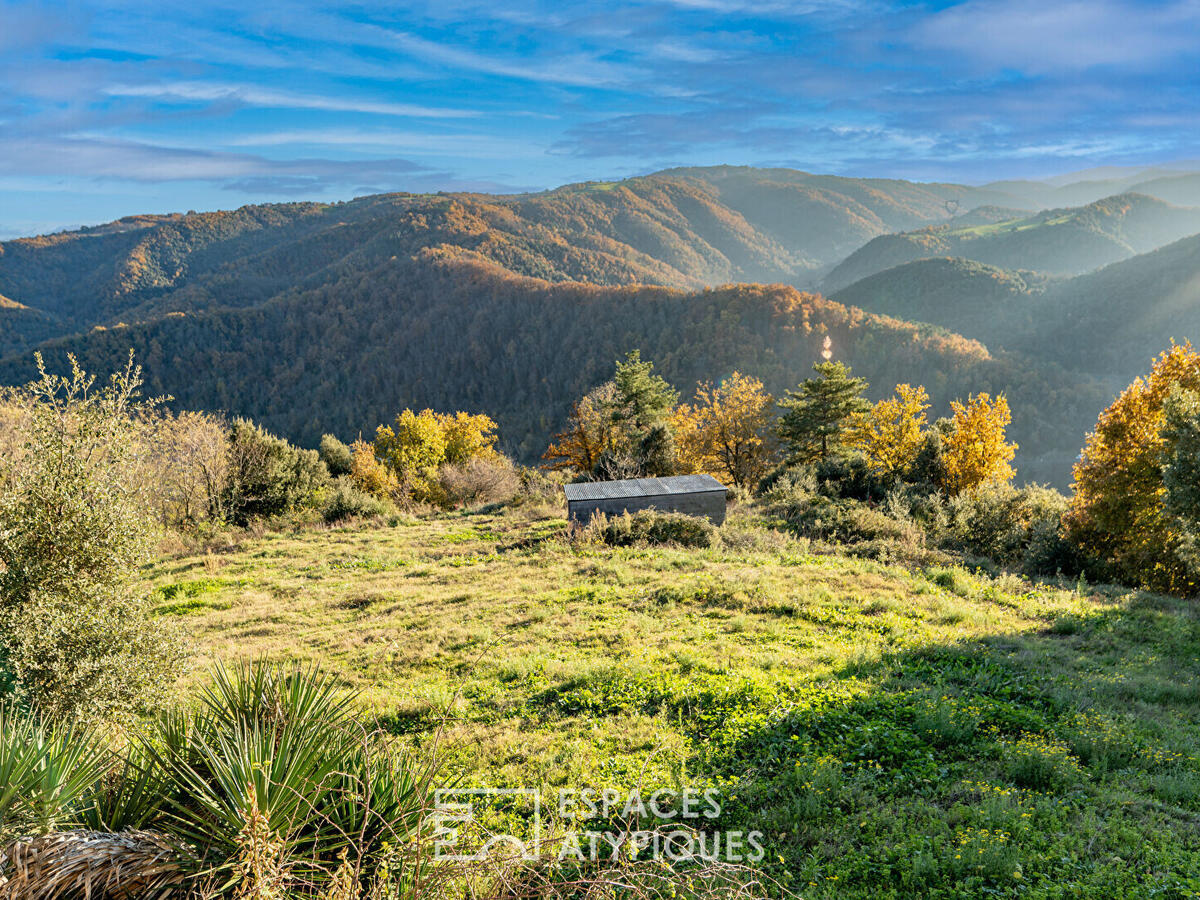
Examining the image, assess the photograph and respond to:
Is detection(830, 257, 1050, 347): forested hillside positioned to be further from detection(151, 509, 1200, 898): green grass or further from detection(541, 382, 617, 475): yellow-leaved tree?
detection(151, 509, 1200, 898): green grass

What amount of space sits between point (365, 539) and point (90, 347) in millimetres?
128688

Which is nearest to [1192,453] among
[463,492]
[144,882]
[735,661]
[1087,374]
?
[735,661]

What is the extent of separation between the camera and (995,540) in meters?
18.0

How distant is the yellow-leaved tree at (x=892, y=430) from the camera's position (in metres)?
33.6

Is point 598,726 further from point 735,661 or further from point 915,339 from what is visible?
point 915,339

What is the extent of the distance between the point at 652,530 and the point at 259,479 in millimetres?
18349

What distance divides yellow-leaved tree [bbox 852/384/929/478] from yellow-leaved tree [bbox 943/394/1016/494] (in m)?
4.35

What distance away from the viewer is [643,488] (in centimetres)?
2045

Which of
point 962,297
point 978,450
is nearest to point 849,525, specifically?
point 978,450

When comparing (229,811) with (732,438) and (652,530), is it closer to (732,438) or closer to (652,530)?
(652,530)

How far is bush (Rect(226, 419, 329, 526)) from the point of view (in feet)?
84.3

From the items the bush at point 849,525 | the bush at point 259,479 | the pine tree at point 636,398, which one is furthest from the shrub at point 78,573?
the pine tree at point 636,398

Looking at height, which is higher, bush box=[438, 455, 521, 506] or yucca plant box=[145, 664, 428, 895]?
yucca plant box=[145, 664, 428, 895]

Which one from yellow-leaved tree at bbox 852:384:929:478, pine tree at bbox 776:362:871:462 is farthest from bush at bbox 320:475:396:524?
yellow-leaved tree at bbox 852:384:929:478
